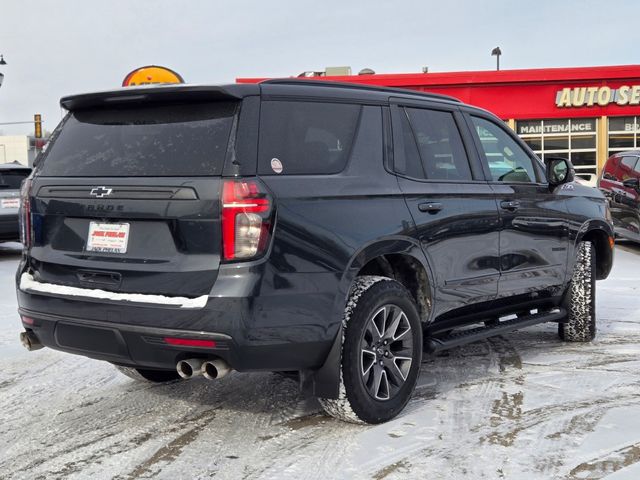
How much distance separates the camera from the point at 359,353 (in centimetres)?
400

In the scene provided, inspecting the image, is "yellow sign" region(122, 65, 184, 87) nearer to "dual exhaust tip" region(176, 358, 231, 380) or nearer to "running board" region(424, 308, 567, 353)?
"running board" region(424, 308, 567, 353)

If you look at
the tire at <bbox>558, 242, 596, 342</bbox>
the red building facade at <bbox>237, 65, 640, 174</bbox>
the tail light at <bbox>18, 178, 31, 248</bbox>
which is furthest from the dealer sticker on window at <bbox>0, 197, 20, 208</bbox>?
the red building facade at <bbox>237, 65, 640, 174</bbox>

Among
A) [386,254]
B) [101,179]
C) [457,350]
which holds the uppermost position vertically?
[101,179]

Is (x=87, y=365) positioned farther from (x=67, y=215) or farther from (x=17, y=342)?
(x=67, y=215)

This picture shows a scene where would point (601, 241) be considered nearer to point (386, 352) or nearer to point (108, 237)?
point (386, 352)

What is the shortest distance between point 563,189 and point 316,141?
2.67 metres

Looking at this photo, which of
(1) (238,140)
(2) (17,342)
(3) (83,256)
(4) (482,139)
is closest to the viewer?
(1) (238,140)

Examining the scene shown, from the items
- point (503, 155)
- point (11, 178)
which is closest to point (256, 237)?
point (503, 155)

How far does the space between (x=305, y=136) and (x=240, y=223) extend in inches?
27.2

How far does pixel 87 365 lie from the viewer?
5656 millimetres

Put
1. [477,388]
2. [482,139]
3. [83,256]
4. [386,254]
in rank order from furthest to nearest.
A: [482,139], [477,388], [386,254], [83,256]

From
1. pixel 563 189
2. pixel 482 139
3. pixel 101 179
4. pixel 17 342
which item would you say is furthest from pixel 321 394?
pixel 17 342

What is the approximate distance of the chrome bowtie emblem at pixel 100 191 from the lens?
385 cm

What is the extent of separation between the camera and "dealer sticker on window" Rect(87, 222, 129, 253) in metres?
3.80
